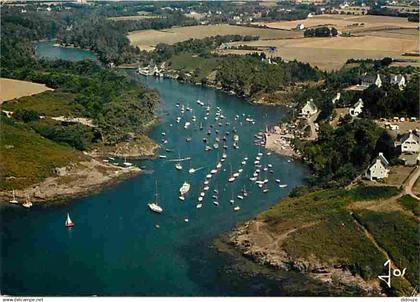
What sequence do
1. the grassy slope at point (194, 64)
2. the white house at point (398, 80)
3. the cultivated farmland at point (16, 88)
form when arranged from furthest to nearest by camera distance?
the grassy slope at point (194, 64) < the cultivated farmland at point (16, 88) < the white house at point (398, 80)

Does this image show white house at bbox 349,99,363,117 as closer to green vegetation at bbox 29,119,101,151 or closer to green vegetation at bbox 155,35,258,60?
green vegetation at bbox 29,119,101,151

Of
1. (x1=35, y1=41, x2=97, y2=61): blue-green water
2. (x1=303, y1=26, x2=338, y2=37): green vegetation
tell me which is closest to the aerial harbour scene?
(x1=35, y1=41, x2=97, y2=61): blue-green water

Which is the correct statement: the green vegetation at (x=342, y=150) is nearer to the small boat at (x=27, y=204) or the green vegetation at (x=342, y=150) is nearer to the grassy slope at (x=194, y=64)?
the small boat at (x=27, y=204)

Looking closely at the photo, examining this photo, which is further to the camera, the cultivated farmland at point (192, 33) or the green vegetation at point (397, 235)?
the cultivated farmland at point (192, 33)

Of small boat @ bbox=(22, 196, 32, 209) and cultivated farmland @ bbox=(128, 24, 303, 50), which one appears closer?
small boat @ bbox=(22, 196, 32, 209)

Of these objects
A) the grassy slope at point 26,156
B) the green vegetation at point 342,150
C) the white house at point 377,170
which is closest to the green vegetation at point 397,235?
the white house at point 377,170

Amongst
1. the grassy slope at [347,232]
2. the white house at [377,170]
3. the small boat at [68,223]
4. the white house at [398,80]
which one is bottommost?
the small boat at [68,223]
